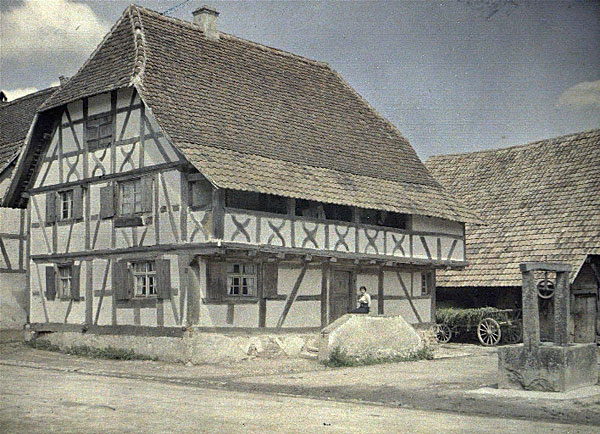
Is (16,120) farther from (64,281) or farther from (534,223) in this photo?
(534,223)

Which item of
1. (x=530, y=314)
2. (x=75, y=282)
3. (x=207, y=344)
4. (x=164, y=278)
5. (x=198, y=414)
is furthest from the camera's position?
(x=75, y=282)

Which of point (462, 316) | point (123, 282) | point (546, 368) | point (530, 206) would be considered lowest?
point (546, 368)

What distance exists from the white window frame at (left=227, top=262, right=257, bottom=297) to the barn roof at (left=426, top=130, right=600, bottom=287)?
1015 cm

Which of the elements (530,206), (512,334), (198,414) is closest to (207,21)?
(530,206)

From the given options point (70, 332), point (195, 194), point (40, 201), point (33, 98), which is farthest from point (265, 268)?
point (33, 98)

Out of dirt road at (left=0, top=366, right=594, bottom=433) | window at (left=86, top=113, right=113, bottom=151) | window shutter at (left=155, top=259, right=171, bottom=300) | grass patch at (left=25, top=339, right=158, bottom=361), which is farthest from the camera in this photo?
window at (left=86, top=113, right=113, bottom=151)

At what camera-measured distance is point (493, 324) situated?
91.6ft

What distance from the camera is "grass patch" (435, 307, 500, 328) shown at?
28.1m

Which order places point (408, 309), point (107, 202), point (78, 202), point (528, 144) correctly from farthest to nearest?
point (528, 144)
point (408, 309)
point (78, 202)
point (107, 202)

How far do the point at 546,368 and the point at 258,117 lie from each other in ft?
39.1

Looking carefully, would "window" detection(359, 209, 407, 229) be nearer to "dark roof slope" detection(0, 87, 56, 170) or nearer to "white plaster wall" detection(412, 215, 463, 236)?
"white plaster wall" detection(412, 215, 463, 236)

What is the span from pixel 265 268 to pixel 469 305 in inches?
434

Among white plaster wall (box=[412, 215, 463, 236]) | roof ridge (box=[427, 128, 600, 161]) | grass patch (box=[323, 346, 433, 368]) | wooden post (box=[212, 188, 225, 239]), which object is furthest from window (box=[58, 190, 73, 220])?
roof ridge (box=[427, 128, 600, 161])

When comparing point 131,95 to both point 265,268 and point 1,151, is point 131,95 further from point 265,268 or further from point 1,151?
point 1,151
